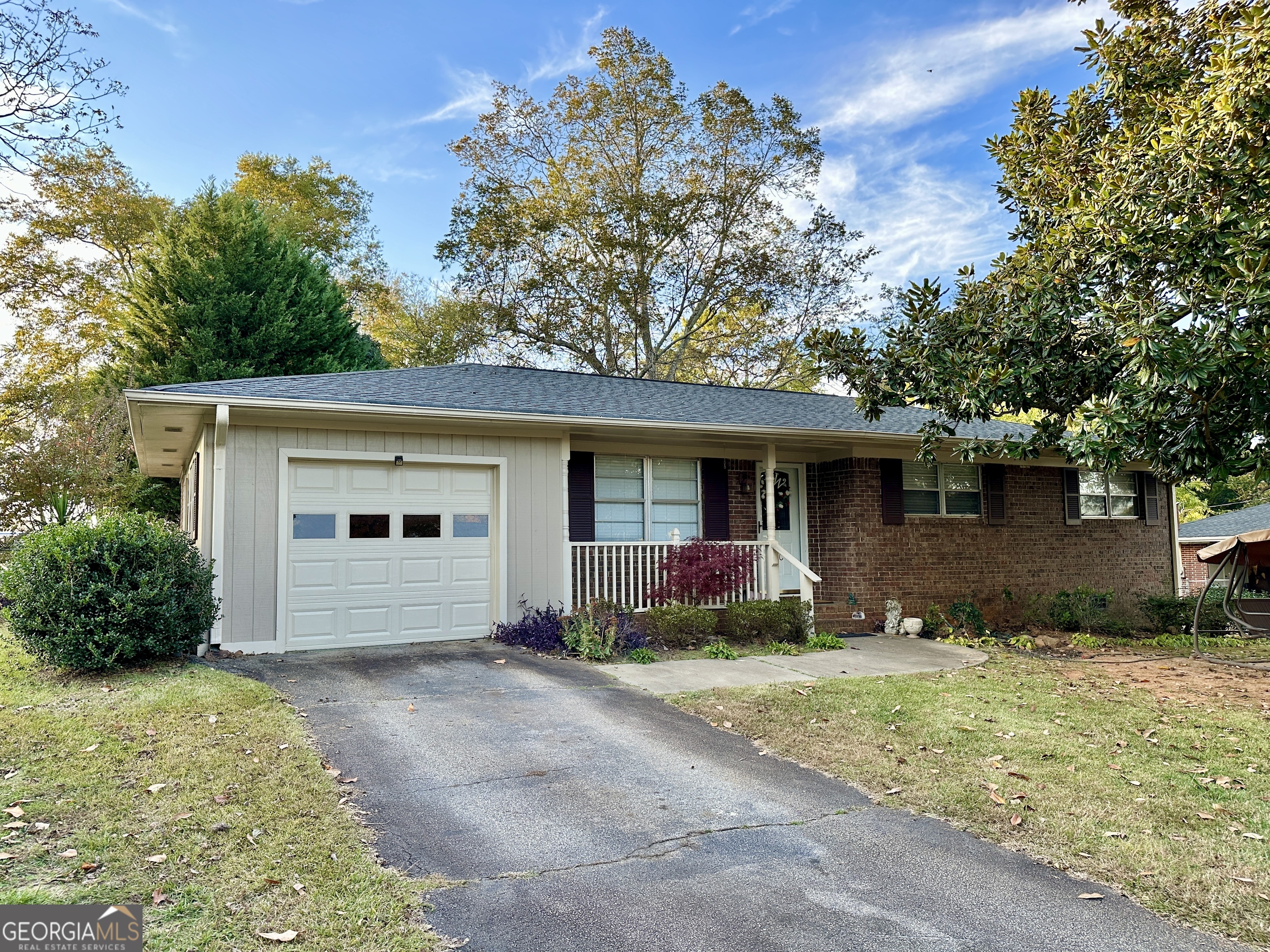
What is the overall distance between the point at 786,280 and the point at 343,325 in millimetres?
13592

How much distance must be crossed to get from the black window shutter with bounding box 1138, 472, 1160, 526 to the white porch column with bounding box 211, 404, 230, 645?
48.8ft

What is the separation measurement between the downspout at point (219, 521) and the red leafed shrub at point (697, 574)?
4.98 meters

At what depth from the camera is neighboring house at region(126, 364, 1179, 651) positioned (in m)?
8.89

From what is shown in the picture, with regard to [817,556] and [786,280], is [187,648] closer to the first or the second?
[817,556]

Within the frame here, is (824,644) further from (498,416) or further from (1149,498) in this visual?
(1149,498)

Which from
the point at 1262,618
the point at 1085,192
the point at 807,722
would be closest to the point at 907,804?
the point at 807,722

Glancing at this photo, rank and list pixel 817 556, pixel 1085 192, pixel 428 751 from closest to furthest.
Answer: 1. pixel 428 751
2. pixel 1085 192
3. pixel 817 556

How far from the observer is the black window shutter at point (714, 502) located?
11695 mm

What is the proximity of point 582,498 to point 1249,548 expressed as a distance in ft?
27.7

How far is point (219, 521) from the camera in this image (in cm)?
860

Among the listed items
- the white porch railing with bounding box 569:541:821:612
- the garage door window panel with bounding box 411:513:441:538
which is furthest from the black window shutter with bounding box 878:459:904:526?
the garage door window panel with bounding box 411:513:441:538

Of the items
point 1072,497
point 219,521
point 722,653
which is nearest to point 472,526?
point 219,521

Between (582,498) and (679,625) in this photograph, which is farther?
(582,498)

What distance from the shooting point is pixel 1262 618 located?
10500 mm
